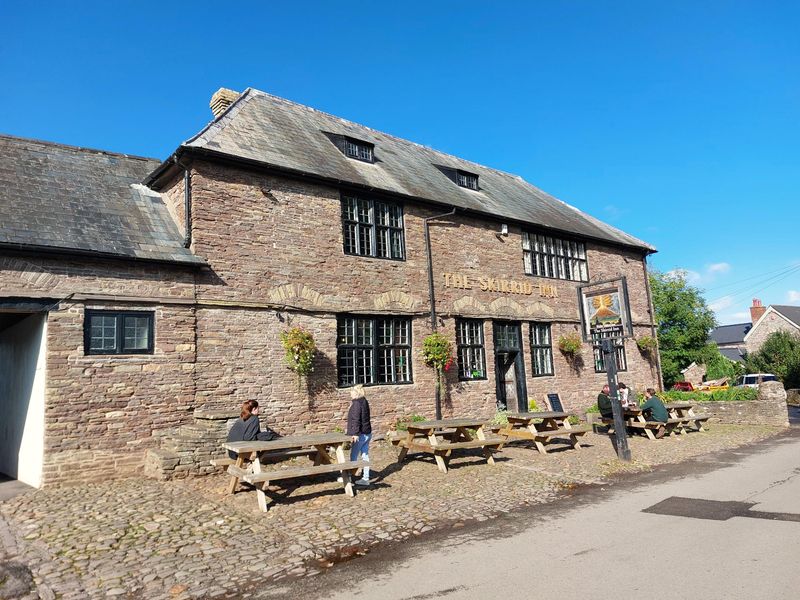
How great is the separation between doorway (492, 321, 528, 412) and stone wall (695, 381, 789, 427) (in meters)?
6.36

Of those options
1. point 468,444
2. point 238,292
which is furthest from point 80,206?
point 468,444

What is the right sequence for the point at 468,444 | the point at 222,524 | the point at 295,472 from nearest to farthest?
the point at 222,524 → the point at 295,472 → the point at 468,444

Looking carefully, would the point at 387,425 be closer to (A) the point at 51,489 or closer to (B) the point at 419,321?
(B) the point at 419,321

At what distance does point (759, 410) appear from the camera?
1828cm

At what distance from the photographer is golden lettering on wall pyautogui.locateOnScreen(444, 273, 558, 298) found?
1620 cm

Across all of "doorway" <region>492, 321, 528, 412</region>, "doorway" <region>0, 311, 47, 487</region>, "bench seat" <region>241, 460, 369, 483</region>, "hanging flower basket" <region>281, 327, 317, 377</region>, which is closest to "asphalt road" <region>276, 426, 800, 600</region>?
"bench seat" <region>241, 460, 369, 483</region>

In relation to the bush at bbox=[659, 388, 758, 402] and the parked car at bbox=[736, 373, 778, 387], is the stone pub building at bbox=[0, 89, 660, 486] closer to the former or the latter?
the bush at bbox=[659, 388, 758, 402]

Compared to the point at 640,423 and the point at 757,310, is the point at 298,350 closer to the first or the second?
the point at 640,423

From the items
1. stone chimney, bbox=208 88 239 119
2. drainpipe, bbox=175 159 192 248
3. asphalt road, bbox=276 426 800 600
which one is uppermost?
stone chimney, bbox=208 88 239 119

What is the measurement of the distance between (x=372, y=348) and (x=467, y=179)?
8507mm

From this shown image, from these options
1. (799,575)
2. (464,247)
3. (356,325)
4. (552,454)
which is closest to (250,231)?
(356,325)

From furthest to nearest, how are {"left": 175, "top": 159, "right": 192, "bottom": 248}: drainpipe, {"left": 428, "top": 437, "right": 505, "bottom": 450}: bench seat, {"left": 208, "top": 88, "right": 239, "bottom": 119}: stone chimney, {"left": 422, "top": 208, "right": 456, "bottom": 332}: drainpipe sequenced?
{"left": 208, "top": 88, "right": 239, "bottom": 119}: stone chimney, {"left": 422, "top": 208, "right": 456, "bottom": 332}: drainpipe, {"left": 175, "top": 159, "right": 192, "bottom": 248}: drainpipe, {"left": 428, "top": 437, "right": 505, "bottom": 450}: bench seat

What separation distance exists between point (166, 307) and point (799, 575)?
10.2 metres

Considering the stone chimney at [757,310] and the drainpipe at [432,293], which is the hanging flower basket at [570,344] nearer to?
the drainpipe at [432,293]
